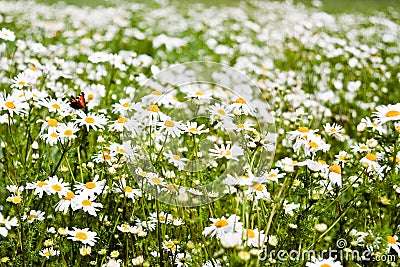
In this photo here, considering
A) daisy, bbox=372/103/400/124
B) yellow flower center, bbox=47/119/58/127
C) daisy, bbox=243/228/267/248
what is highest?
daisy, bbox=372/103/400/124

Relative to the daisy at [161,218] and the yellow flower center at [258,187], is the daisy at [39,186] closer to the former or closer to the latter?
the daisy at [161,218]

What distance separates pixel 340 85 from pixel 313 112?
573 mm

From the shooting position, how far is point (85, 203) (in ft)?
5.05

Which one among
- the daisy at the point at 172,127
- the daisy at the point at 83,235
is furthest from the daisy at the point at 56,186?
the daisy at the point at 172,127

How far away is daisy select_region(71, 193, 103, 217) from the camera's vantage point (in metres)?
1.51

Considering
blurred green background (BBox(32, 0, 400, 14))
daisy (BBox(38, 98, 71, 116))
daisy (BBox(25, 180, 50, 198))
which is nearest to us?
daisy (BBox(25, 180, 50, 198))

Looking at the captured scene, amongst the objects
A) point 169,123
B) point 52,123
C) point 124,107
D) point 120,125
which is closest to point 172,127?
point 169,123

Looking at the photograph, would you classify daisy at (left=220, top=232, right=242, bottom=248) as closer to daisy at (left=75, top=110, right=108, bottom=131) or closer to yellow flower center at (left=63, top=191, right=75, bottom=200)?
yellow flower center at (left=63, top=191, right=75, bottom=200)

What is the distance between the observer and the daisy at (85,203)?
4.94 ft

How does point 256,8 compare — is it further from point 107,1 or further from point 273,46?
point 273,46

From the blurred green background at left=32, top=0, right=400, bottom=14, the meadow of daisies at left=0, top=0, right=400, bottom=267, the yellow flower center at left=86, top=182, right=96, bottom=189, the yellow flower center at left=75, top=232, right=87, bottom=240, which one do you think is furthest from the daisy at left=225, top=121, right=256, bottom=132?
the blurred green background at left=32, top=0, right=400, bottom=14

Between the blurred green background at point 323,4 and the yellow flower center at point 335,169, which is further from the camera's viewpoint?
the blurred green background at point 323,4

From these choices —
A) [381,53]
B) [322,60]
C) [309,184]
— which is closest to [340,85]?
[322,60]

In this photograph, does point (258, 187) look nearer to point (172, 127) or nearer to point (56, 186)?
point (172, 127)
